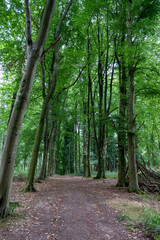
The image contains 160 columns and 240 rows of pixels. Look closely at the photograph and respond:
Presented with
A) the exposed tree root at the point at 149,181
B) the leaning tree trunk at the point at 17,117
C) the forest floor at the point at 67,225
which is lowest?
the forest floor at the point at 67,225

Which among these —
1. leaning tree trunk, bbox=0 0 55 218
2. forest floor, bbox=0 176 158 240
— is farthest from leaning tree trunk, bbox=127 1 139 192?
leaning tree trunk, bbox=0 0 55 218

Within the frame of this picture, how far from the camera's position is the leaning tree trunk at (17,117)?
12.8 ft

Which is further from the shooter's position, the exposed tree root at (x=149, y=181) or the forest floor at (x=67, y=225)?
the exposed tree root at (x=149, y=181)

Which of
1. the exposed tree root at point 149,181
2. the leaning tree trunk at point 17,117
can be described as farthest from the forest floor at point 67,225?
the exposed tree root at point 149,181

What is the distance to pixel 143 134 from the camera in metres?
9.38

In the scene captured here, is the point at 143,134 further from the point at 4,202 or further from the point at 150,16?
the point at 4,202

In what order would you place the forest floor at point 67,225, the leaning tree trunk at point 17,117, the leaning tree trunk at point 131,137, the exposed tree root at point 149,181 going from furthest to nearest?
the exposed tree root at point 149,181, the leaning tree trunk at point 131,137, the leaning tree trunk at point 17,117, the forest floor at point 67,225

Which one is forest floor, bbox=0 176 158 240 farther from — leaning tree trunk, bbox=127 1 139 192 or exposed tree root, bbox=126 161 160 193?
exposed tree root, bbox=126 161 160 193

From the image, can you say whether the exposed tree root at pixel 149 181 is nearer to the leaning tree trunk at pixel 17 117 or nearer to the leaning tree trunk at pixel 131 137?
the leaning tree trunk at pixel 131 137

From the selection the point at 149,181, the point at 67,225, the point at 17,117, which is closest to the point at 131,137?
the point at 149,181

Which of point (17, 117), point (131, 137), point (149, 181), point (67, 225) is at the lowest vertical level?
point (67, 225)

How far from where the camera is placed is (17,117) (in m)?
4.24

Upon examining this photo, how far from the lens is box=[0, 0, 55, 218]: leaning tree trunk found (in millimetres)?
3900

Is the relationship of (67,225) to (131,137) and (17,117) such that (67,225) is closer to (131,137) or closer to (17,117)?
(17,117)
